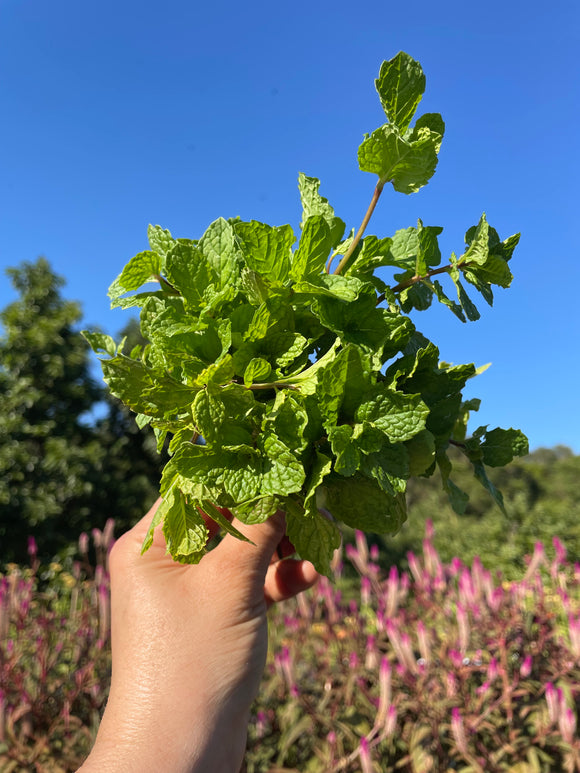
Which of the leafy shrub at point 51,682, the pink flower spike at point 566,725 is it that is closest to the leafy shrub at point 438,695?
the pink flower spike at point 566,725

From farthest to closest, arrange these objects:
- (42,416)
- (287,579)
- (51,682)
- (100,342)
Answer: (42,416), (51,682), (287,579), (100,342)

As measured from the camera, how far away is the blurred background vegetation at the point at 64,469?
7742 mm

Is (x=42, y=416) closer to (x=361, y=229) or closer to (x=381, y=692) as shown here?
(x=381, y=692)

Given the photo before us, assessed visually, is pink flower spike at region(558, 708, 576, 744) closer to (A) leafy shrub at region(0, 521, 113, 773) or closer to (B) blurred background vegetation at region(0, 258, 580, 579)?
(A) leafy shrub at region(0, 521, 113, 773)

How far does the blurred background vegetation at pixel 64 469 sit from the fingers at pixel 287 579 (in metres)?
6.78

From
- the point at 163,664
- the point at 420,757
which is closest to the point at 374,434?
the point at 163,664

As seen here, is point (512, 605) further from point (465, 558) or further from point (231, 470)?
point (465, 558)

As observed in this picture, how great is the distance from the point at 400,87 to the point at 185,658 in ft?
3.51

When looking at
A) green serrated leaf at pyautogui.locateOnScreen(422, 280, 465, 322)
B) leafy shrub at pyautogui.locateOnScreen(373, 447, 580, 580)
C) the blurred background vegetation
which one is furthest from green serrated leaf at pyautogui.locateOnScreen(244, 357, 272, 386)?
the blurred background vegetation

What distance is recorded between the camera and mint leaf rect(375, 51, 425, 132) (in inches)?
32.9

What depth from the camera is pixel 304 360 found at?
2.82ft

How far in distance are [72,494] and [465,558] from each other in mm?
6189

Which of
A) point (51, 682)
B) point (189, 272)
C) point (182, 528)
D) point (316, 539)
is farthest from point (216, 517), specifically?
point (51, 682)

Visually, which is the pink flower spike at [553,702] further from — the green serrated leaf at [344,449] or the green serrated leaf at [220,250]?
the green serrated leaf at [220,250]
